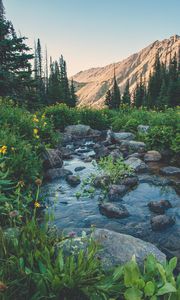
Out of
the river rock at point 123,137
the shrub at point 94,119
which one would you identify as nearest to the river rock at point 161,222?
the river rock at point 123,137

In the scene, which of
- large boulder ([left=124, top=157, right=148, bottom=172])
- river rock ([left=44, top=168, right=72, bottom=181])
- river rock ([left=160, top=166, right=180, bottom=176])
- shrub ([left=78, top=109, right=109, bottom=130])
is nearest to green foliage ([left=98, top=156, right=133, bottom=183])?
large boulder ([left=124, top=157, right=148, bottom=172])

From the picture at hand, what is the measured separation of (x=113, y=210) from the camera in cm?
544

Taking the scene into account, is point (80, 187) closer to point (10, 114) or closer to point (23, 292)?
point (10, 114)

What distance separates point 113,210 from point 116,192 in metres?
1.04

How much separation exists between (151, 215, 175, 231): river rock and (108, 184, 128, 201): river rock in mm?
1369

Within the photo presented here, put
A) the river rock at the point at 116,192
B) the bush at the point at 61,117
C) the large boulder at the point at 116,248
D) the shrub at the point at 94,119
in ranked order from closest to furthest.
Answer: the large boulder at the point at 116,248
the river rock at the point at 116,192
the bush at the point at 61,117
the shrub at the point at 94,119

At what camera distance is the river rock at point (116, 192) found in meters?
6.30

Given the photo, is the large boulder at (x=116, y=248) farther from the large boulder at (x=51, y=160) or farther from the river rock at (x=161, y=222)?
the large boulder at (x=51, y=160)

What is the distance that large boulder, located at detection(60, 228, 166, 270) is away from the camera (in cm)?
301

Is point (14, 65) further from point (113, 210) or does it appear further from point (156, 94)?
point (156, 94)

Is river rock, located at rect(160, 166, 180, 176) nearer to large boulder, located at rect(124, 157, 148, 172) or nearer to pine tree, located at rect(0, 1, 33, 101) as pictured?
large boulder, located at rect(124, 157, 148, 172)

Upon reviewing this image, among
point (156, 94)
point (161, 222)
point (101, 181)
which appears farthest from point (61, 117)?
point (156, 94)

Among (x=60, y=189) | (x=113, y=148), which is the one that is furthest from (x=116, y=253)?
(x=113, y=148)

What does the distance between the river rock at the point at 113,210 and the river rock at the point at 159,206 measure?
1.86ft
